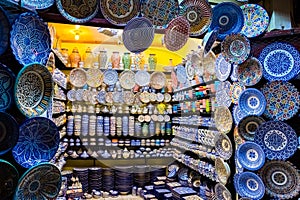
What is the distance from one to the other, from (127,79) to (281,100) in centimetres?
→ 253

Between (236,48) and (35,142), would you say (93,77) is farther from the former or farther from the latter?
(35,142)

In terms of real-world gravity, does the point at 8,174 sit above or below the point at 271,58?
below

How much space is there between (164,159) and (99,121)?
1.38m

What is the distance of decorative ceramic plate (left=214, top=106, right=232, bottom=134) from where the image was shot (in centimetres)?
224

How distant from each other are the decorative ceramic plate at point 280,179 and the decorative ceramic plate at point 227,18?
1.08 meters

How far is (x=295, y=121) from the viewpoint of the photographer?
5.90 ft

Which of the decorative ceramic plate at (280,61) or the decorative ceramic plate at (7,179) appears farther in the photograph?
the decorative ceramic plate at (280,61)

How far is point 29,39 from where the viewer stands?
50.2 inches

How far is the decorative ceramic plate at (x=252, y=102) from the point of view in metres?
1.84

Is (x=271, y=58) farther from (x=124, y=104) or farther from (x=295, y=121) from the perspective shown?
(x=124, y=104)

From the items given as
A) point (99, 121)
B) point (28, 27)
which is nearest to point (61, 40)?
point (99, 121)

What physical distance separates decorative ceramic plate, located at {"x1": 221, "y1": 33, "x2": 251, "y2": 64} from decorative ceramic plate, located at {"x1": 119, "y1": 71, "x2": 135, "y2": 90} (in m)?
2.18

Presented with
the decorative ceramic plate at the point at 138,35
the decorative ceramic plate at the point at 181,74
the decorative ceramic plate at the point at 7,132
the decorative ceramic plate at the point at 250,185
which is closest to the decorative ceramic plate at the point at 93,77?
the decorative ceramic plate at the point at 181,74

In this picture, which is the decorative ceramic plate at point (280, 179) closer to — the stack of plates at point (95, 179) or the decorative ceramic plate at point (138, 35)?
the decorative ceramic plate at point (138, 35)
